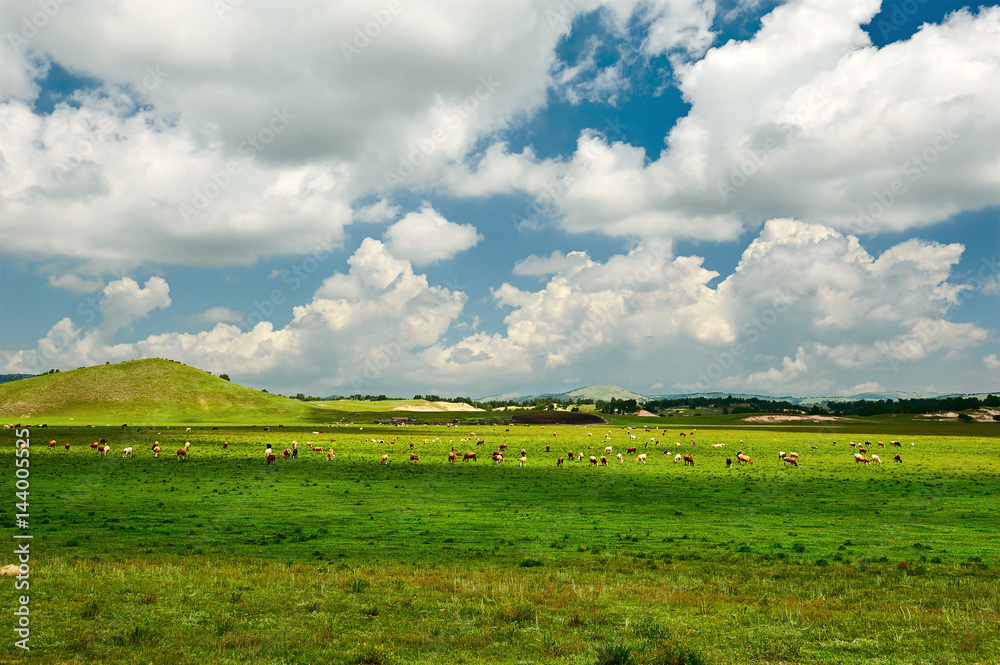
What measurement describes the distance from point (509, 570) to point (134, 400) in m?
193

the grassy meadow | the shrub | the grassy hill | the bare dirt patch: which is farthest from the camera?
the bare dirt patch

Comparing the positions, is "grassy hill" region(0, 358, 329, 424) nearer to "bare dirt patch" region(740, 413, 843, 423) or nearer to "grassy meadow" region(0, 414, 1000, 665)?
"grassy meadow" region(0, 414, 1000, 665)

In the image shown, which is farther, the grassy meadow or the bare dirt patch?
the bare dirt patch

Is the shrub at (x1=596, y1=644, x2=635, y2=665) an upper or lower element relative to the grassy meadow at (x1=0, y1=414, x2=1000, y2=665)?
upper

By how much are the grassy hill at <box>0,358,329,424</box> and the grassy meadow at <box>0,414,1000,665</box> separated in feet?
441

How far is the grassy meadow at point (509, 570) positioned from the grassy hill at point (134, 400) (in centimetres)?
13428

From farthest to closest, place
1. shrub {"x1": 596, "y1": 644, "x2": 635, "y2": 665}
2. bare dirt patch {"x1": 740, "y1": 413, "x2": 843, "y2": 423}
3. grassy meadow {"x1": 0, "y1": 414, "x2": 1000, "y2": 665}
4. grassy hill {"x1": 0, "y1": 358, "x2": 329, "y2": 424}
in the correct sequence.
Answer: bare dirt patch {"x1": 740, "y1": 413, "x2": 843, "y2": 423} < grassy hill {"x1": 0, "y1": 358, "x2": 329, "y2": 424} < grassy meadow {"x1": 0, "y1": 414, "x2": 1000, "y2": 665} < shrub {"x1": 596, "y1": 644, "x2": 635, "y2": 665}

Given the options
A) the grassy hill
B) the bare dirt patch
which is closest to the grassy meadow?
the grassy hill

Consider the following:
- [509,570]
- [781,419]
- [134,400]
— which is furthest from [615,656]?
[781,419]

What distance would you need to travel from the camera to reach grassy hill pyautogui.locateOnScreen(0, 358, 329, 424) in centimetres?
15775

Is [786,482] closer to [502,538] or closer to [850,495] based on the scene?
[850,495]

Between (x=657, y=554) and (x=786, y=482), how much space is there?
1151 inches

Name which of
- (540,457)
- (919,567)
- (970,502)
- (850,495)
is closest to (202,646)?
(919,567)

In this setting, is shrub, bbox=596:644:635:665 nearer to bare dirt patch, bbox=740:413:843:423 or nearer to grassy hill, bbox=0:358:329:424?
grassy hill, bbox=0:358:329:424
